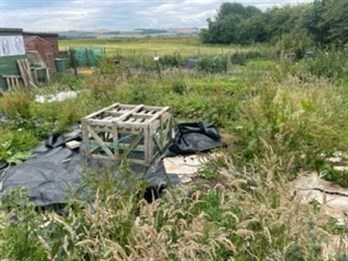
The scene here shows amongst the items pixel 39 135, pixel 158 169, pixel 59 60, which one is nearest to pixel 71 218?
pixel 158 169

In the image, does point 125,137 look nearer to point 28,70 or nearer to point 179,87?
point 179,87

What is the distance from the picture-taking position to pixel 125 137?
16.2 feet

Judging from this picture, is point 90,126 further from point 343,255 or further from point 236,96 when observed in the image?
point 343,255

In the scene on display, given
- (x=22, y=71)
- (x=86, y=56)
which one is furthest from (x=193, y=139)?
(x=86, y=56)

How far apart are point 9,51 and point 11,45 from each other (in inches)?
11.8

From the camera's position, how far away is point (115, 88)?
26.4ft

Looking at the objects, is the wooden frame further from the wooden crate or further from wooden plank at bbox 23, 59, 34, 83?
the wooden crate

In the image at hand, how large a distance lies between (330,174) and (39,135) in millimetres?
4372

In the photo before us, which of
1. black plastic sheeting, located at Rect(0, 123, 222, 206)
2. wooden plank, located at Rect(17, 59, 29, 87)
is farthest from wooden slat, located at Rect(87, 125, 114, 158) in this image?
wooden plank, located at Rect(17, 59, 29, 87)

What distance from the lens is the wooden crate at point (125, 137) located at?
473cm

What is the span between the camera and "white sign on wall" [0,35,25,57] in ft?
43.6

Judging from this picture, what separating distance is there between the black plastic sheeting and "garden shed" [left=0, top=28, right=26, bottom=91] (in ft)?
27.7

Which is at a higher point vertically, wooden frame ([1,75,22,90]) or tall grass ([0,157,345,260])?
tall grass ([0,157,345,260])

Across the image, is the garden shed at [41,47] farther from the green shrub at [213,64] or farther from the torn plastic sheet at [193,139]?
the torn plastic sheet at [193,139]
